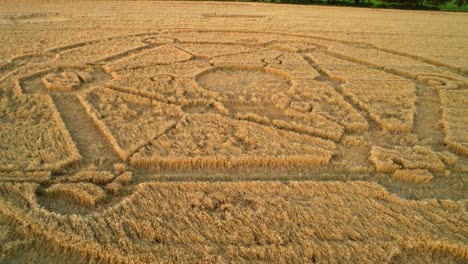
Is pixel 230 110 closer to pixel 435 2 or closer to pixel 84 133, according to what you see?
pixel 84 133

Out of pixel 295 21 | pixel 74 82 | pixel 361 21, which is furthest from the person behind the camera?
pixel 361 21

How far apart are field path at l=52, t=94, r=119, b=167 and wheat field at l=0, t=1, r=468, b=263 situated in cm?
2

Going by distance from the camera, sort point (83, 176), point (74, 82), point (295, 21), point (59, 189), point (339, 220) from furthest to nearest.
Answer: point (295, 21) < point (74, 82) < point (83, 176) < point (59, 189) < point (339, 220)

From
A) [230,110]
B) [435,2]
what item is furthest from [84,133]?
[435,2]

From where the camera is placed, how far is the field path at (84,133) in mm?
3245

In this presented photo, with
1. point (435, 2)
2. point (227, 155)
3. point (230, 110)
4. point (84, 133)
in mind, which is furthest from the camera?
point (435, 2)

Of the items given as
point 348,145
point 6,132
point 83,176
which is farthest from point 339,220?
point 6,132

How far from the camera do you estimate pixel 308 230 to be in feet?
7.94

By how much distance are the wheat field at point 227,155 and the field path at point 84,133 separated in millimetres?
21

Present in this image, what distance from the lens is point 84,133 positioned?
369 centimetres

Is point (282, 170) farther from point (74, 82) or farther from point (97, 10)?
point (97, 10)

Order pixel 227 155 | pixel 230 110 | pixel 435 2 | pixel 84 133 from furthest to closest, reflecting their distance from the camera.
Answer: pixel 435 2, pixel 230 110, pixel 84 133, pixel 227 155

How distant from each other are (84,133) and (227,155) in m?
1.52

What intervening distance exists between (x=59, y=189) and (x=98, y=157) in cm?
58
